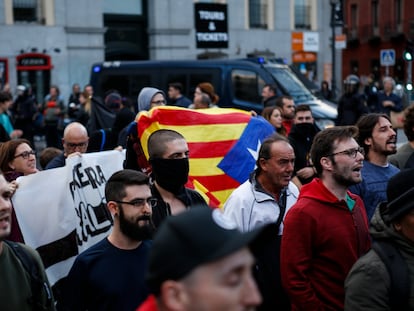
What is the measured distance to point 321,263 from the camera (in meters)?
4.05

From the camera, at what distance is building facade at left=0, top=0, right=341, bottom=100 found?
23781 millimetres

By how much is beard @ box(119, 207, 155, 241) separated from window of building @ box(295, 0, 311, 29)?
28.6m

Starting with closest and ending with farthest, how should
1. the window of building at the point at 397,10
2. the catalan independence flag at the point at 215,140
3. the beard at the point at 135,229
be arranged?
the beard at the point at 135,229 < the catalan independence flag at the point at 215,140 < the window of building at the point at 397,10

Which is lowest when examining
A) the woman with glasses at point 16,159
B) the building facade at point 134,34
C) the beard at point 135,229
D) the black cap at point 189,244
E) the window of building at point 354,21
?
the beard at point 135,229

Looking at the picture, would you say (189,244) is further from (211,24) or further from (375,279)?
(211,24)

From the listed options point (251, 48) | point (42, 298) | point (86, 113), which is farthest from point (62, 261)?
point (251, 48)

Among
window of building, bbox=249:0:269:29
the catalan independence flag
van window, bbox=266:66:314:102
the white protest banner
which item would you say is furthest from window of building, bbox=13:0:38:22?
the white protest banner

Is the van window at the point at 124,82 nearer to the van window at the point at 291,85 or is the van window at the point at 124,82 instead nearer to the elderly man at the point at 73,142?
the van window at the point at 291,85

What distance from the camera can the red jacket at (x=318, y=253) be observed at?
3996 millimetres

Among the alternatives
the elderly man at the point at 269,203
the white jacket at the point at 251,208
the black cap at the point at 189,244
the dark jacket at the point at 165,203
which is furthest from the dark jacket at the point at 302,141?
the black cap at the point at 189,244

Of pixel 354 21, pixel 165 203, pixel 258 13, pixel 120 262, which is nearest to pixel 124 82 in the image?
pixel 165 203

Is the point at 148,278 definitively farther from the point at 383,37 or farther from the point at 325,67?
the point at 383,37

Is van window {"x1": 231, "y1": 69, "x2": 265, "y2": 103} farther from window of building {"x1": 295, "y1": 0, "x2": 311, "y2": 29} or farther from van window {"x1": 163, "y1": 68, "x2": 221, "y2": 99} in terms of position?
window of building {"x1": 295, "y1": 0, "x2": 311, "y2": 29}

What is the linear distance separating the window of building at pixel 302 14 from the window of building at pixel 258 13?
1.85m
